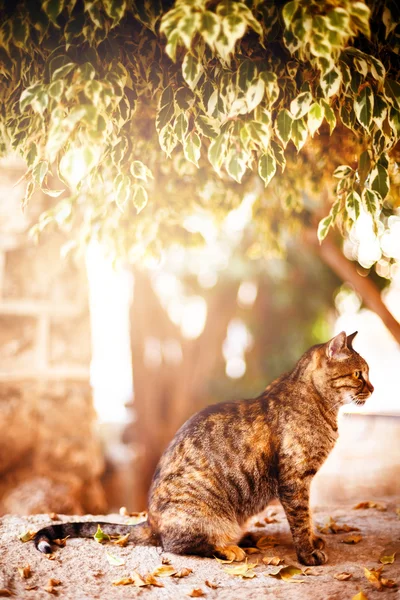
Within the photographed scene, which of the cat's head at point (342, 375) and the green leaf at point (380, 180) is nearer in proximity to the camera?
the green leaf at point (380, 180)

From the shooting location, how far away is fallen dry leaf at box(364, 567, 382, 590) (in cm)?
221

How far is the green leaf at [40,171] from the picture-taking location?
2025mm

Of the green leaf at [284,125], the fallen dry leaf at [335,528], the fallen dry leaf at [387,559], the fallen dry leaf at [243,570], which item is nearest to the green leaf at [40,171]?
the green leaf at [284,125]

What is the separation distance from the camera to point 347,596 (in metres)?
2.13

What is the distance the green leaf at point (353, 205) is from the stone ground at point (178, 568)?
4.88ft

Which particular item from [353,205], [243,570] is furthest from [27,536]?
[353,205]

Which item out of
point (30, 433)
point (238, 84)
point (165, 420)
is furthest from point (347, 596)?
point (165, 420)

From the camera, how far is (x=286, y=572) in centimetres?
244

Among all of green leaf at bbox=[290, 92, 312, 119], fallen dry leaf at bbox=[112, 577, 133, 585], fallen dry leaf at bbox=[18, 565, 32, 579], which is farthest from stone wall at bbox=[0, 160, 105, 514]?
green leaf at bbox=[290, 92, 312, 119]

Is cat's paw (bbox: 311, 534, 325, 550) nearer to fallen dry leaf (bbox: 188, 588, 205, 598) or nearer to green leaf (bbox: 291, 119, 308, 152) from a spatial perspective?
fallen dry leaf (bbox: 188, 588, 205, 598)

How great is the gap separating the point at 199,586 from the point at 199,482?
1.55ft

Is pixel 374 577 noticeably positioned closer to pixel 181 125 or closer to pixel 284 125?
pixel 284 125

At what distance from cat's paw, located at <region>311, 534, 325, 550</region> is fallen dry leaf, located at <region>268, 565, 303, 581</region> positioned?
24 cm

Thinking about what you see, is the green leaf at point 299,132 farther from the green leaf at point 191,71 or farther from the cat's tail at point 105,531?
the cat's tail at point 105,531
